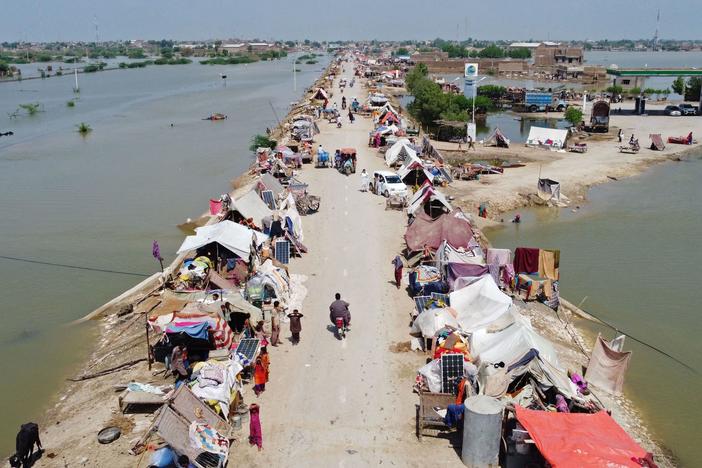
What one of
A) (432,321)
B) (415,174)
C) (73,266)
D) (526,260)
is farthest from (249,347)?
(415,174)

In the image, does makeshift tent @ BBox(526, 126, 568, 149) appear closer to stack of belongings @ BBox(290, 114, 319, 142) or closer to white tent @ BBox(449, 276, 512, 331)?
stack of belongings @ BBox(290, 114, 319, 142)

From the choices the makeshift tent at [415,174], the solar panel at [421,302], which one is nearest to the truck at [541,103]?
the makeshift tent at [415,174]

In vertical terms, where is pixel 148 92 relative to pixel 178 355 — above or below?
above

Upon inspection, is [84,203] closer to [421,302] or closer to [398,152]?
[398,152]

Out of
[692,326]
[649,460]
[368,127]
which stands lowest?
[692,326]

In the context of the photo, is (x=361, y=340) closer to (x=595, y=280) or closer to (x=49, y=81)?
(x=595, y=280)

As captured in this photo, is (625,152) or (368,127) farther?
(368,127)

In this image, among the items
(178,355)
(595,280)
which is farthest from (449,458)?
(595,280)

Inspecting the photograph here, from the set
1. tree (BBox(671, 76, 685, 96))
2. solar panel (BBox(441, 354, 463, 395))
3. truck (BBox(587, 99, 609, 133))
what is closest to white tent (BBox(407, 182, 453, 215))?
solar panel (BBox(441, 354, 463, 395))
